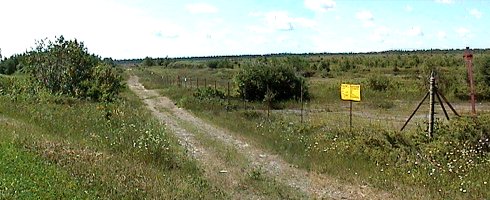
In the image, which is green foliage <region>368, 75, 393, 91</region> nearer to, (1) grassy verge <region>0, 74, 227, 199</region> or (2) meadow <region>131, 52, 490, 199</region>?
(2) meadow <region>131, 52, 490, 199</region>

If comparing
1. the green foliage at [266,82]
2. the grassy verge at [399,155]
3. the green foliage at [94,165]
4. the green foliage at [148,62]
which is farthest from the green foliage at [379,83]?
the green foliage at [148,62]

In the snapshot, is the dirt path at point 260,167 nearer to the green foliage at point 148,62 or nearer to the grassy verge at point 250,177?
the grassy verge at point 250,177

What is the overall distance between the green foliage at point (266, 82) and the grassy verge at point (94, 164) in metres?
18.0

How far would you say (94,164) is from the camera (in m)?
10.2

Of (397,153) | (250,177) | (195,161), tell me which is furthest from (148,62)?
(250,177)

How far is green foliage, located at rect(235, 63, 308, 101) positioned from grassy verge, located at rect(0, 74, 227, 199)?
18.0 metres

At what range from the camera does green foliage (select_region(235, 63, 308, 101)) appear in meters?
34.7

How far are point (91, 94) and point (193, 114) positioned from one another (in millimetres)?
7491

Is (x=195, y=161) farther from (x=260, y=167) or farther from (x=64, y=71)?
(x=64, y=71)

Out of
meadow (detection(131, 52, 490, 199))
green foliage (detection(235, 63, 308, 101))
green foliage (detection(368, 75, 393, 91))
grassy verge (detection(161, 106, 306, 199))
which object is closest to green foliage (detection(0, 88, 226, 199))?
grassy verge (detection(161, 106, 306, 199))

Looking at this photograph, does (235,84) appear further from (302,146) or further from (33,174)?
(33,174)

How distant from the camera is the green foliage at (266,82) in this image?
34688mm

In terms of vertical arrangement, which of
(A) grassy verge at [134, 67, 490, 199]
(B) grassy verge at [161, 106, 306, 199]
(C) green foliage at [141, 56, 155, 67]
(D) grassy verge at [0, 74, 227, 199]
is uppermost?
(D) grassy verge at [0, 74, 227, 199]

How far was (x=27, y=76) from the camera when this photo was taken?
32.8 metres
